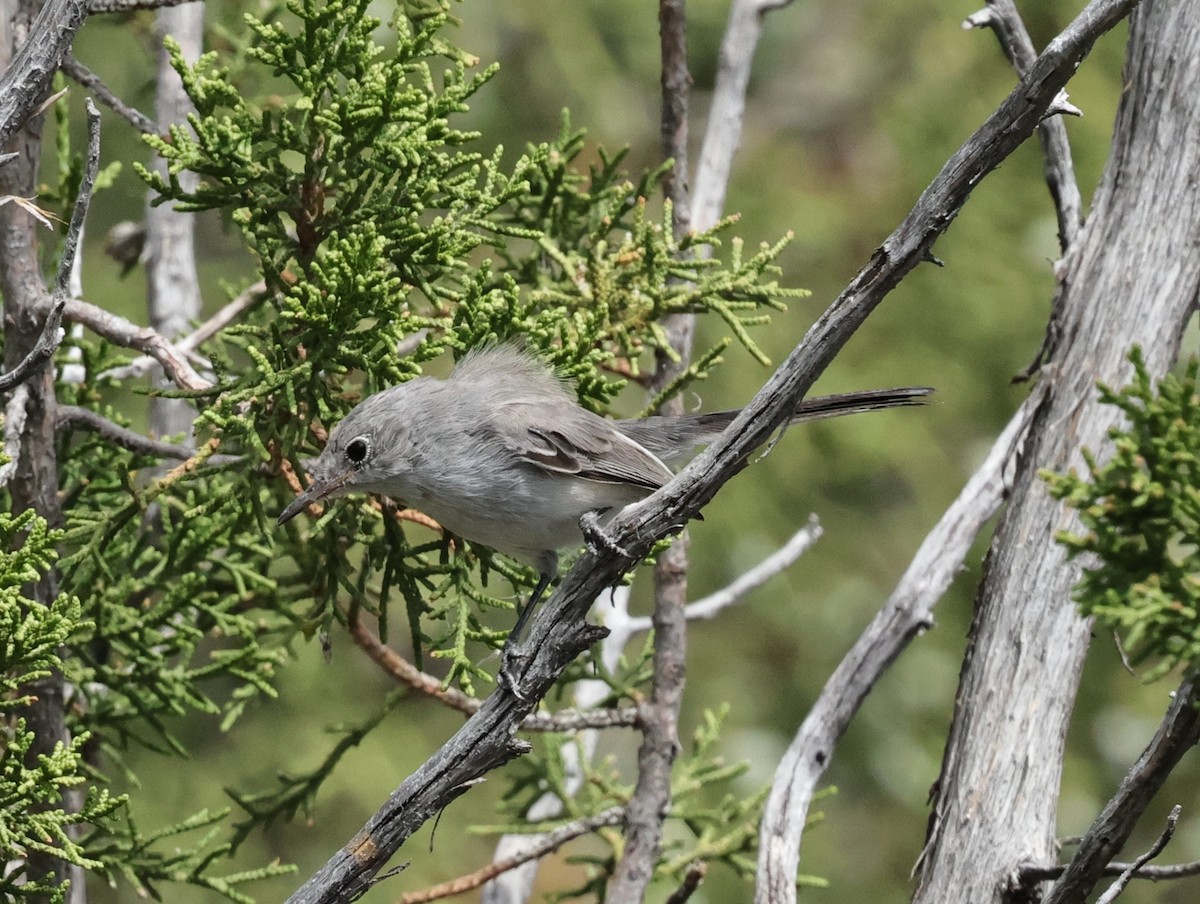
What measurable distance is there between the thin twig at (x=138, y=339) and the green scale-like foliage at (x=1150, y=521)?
2162 millimetres

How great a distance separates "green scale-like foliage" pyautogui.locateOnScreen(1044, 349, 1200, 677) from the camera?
6.92 ft

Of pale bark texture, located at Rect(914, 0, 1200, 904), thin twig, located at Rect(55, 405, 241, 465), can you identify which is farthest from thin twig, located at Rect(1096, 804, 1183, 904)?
thin twig, located at Rect(55, 405, 241, 465)

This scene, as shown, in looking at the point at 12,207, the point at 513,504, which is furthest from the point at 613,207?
the point at 12,207

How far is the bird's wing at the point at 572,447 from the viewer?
348cm

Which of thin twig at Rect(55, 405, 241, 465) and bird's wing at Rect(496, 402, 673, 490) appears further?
bird's wing at Rect(496, 402, 673, 490)

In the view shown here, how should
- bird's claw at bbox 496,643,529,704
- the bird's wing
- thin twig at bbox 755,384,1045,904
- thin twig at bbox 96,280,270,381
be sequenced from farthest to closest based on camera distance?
thin twig at bbox 96,280,270,381 < thin twig at bbox 755,384,1045,904 < the bird's wing < bird's claw at bbox 496,643,529,704

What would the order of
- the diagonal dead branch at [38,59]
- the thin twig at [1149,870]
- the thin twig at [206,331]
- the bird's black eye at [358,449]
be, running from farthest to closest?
the thin twig at [206,331] < the bird's black eye at [358,449] < the diagonal dead branch at [38,59] < the thin twig at [1149,870]

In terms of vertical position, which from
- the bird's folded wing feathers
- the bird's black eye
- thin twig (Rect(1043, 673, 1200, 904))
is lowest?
thin twig (Rect(1043, 673, 1200, 904))

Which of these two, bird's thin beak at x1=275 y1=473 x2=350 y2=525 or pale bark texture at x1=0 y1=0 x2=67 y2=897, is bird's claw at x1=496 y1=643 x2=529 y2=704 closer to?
bird's thin beak at x1=275 y1=473 x2=350 y2=525

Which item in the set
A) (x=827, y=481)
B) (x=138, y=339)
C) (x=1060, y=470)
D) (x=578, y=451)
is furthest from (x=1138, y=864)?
(x=827, y=481)

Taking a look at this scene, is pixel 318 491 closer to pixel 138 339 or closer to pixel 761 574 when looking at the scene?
pixel 138 339

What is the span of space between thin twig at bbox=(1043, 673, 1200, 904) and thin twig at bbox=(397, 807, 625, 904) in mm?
1717

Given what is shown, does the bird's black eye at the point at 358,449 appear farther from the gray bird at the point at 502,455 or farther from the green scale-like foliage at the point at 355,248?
the green scale-like foliage at the point at 355,248

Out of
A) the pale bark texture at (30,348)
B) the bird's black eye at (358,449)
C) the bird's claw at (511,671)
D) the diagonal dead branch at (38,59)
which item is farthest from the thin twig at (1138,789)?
the diagonal dead branch at (38,59)
